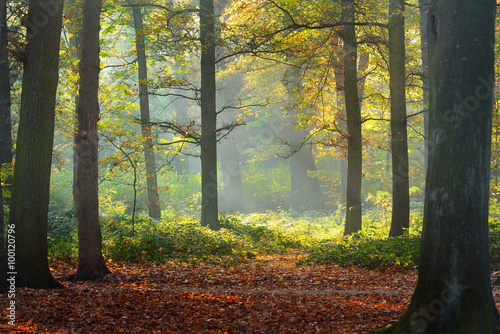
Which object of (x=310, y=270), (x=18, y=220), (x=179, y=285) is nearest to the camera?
(x=18, y=220)

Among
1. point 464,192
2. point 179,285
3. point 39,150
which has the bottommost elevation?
point 179,285

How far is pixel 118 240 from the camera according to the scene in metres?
10.8

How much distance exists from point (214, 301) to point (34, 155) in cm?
362

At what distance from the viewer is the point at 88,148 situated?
8062 mm

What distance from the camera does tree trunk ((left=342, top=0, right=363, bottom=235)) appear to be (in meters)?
13.6

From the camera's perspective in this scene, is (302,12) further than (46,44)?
Yes

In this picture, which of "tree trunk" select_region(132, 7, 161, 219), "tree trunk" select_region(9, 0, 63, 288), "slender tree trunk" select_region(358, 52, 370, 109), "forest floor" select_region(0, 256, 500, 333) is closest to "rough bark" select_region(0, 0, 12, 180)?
"tree trunk" select_region(132, 7, 161, 219)

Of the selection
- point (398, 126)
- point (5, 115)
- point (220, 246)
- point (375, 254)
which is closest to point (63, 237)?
point (5, 115)

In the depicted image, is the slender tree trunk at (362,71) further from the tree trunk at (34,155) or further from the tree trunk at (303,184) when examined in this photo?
the tree trunk at (34,155)

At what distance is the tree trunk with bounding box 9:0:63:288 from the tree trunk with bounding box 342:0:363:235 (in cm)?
931

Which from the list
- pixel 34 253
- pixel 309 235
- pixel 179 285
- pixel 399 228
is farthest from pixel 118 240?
pixel 309 235

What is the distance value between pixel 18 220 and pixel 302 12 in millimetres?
9228

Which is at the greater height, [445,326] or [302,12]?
[302,12]

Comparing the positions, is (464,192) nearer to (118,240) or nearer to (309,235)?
(118,240)
